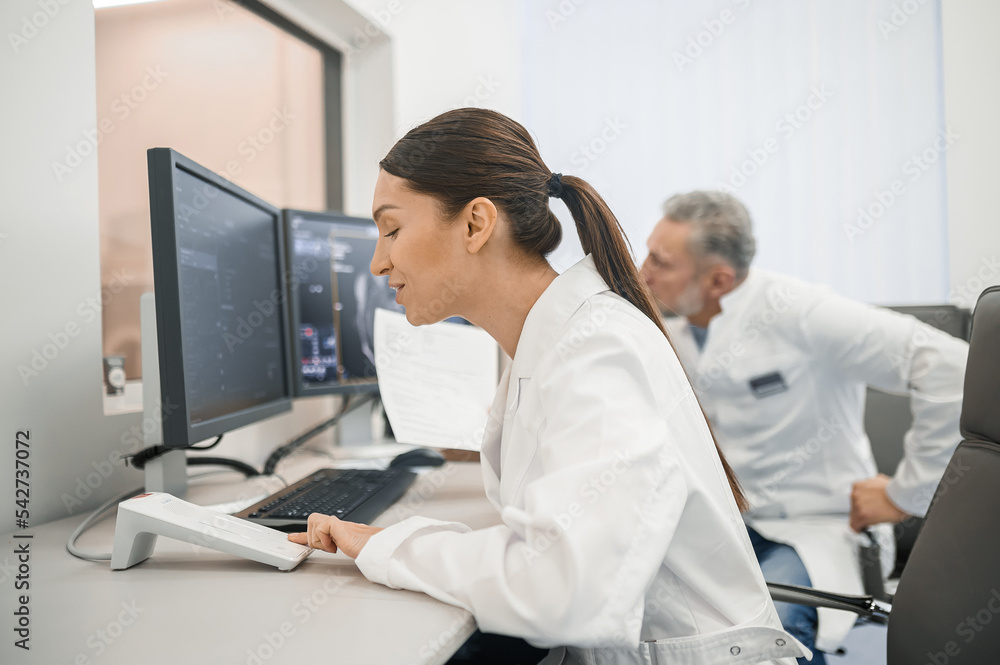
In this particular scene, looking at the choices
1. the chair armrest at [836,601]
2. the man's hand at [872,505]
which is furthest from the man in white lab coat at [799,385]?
the chair armrest at [836,601]

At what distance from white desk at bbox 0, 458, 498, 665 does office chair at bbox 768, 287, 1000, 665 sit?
0.50 m

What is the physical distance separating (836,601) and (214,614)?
811 millimetres

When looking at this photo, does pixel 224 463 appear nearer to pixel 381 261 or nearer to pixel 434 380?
pixel 434 380

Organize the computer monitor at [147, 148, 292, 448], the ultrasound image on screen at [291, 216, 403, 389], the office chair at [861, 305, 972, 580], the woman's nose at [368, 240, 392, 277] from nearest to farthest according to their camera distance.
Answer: the computer monitor at [147, 148, 292, 448] < the woman's nose at [368, 240, 392, 277] < the ultrasound image on screen at [291, 216, 403, 389] < the office chair at [861, 305, 972, 580]

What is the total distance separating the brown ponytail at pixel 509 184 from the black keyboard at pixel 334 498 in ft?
1.44

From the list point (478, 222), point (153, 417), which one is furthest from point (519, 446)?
point (153, 417)

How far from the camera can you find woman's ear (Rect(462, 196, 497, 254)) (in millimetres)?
830

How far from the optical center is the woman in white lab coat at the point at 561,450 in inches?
21.8

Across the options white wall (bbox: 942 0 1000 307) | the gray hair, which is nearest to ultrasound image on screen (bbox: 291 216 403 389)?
the gray hair

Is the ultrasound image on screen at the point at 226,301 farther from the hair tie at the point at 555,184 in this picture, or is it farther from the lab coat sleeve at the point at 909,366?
the lab coat sleeve at the point at 909,366

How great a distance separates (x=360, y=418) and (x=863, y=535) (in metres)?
1.27

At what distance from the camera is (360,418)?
1.58 m

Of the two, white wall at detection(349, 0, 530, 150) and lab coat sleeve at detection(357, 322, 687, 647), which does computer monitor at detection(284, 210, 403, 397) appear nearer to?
white wall at detection(349, 0, 530, 150)

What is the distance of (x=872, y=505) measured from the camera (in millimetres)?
1466
